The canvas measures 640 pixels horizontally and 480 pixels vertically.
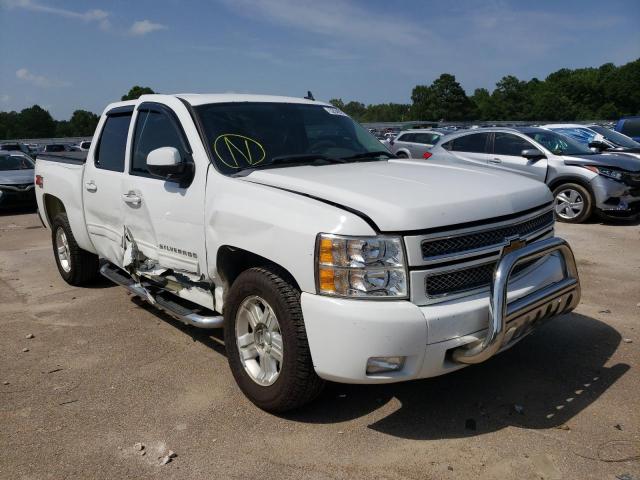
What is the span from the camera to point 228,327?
139 inches

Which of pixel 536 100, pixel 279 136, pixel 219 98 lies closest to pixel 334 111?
pixel 279 136

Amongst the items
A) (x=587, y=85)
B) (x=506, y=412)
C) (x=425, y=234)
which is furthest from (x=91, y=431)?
(x=587, y=85)

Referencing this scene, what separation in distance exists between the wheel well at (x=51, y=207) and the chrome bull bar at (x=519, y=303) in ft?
16.6

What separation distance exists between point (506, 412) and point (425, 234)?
1.28 m

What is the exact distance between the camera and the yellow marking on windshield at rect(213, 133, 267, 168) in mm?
3789

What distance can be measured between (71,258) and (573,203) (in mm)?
7973

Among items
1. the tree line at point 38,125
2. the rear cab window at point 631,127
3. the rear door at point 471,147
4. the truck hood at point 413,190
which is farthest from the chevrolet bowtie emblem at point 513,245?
the tree line at point 38,125

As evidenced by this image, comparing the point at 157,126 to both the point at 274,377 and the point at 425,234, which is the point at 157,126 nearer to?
the point at 274,377

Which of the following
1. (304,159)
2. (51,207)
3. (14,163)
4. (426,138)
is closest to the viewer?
(304,159)

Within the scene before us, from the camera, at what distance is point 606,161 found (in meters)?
9.59

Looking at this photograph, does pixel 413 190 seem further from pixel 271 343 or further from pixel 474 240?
pixel 271 343

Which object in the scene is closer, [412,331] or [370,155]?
[412,331]

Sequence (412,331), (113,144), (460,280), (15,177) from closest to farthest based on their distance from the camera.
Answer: (412,331) → (460,280) → (113,144) → (15,177)

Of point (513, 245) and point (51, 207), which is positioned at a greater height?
point (513, 245)
